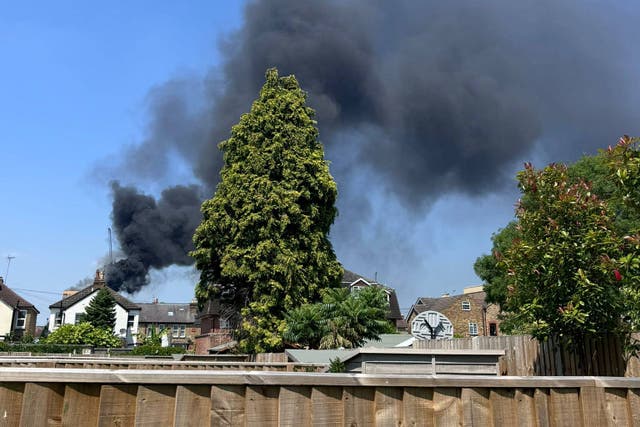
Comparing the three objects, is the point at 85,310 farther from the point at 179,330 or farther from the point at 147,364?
the point at 147,364

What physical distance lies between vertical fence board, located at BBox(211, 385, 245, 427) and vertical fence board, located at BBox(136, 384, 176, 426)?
18cm

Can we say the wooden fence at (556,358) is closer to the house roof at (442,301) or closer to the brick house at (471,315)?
the brick house at (471,315)

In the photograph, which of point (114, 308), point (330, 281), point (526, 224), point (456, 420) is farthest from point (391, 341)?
point (114, 308)

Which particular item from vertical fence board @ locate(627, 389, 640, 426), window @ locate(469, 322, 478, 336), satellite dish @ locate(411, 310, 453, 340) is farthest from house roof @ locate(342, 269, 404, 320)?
vertical fence board @ locate(627, 389, 640, 426)

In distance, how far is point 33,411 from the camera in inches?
85.7

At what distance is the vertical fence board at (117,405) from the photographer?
2248 millimetres

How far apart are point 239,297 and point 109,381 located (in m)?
28.1

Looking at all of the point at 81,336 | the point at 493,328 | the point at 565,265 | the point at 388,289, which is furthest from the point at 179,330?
the point at 565,265

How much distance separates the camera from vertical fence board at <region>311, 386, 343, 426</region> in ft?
8.12

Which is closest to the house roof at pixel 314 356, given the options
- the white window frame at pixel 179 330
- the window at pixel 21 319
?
the window at pixel 21 319

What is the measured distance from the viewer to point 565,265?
27.9ft

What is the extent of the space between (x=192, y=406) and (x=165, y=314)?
83.6m

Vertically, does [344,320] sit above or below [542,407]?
above

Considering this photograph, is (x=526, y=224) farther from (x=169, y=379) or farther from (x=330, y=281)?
(x=330, y=281)
